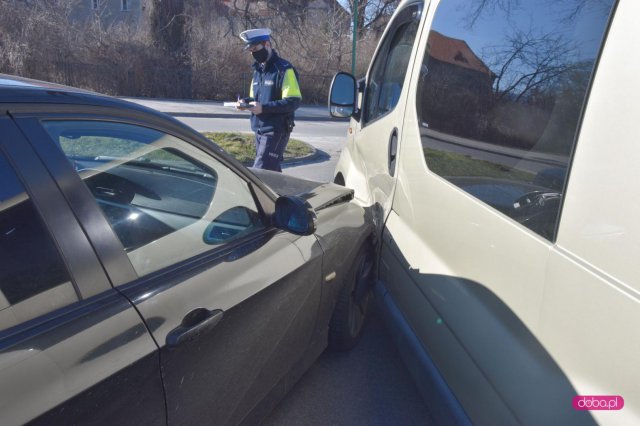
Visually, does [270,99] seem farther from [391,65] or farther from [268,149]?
[391,65]

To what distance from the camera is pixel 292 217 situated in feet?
6.82

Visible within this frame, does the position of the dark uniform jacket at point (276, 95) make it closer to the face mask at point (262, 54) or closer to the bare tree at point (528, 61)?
the face mask at point (262, 54)

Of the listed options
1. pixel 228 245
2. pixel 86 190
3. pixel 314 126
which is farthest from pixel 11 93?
pixel 314 126

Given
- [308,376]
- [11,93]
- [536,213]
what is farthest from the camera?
[308,376]

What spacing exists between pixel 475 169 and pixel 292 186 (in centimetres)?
135

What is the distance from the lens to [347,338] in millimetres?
2949

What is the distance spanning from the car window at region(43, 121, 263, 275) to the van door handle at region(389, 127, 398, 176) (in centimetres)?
106

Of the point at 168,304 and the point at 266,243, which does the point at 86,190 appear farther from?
the point at 266,243

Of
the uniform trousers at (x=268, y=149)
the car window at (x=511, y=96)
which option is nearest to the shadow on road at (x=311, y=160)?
the uniform trousers at (x=268, y=149)

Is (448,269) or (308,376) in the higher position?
(448,269)

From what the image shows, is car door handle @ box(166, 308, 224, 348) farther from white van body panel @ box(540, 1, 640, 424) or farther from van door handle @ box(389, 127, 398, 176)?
van door handle @ box(389, 127, 398, 176)

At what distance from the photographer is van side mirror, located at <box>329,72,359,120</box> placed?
3.95 m

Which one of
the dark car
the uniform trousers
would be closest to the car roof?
the dark car

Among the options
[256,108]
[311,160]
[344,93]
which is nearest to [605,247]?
[344,93]
